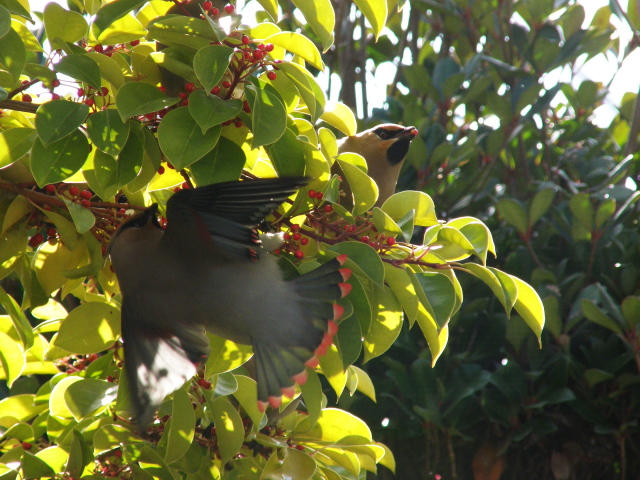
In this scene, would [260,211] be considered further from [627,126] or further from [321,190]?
[627,126]

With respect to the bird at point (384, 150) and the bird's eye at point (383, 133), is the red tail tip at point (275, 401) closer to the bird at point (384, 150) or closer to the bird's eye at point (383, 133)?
the bird at point (384, 150)

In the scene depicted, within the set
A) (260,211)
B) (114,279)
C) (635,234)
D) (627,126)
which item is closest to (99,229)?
(114,279)

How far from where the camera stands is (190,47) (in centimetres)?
136

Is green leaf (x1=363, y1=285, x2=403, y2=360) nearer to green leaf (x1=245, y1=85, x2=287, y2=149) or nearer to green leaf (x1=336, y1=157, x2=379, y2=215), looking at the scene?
green leaf (x1=336, y1=157, x2=379, y2=215)

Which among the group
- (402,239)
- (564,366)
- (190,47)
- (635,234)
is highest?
(190,47)

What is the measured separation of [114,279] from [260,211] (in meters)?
0.54

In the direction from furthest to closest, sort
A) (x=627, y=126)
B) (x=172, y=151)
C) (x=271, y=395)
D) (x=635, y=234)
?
(x=627, y=126) < (x=635, y=234) < (x=271, y=395) < (x=172, y=151)

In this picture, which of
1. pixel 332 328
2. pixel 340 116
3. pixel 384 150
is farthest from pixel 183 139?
pixel 384 150

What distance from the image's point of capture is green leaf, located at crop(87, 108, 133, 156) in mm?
1272

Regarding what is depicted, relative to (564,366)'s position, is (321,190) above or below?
above

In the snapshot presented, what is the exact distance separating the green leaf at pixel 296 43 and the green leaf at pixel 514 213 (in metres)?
1.55

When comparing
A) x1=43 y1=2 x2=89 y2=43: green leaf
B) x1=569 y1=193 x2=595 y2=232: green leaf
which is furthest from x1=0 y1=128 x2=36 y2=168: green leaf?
x1=569 y1=193 x2=595 y2=232: green leaf

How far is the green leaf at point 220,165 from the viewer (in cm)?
134

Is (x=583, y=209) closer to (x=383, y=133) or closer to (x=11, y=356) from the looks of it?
(x=383, y=133)
